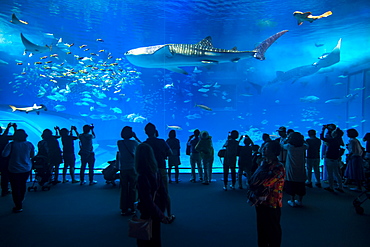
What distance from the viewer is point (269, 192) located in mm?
2047

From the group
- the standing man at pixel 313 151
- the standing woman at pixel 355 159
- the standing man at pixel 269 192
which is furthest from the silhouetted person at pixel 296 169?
the standing woman at pixel 355 159

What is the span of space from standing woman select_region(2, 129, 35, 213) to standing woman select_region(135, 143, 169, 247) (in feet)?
10.8

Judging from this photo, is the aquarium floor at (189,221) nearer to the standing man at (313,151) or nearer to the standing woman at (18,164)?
the standing woman at (18,164)

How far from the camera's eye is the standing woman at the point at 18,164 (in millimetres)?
3859

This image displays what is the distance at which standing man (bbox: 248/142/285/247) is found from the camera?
6.73 feet

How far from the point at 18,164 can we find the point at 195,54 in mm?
5214

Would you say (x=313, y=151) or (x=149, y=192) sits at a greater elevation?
(x=313, y=151)

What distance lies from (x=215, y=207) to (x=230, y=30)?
13.8 meters

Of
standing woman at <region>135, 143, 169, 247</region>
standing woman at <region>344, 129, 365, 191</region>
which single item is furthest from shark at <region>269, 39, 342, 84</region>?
standing woman at <region>135, 143, 169, 247</region>

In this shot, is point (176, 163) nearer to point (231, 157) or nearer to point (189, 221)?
point (231, 157)

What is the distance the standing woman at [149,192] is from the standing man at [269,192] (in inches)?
37.3

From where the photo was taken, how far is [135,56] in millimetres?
7301

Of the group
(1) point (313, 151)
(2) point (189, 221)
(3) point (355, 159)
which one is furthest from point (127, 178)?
(3) point (355, 159)

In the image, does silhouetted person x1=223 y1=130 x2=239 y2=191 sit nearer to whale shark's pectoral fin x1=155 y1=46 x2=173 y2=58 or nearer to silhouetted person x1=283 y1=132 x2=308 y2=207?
silhouetted person x1=283 y1=132 x2=308 y2=207
